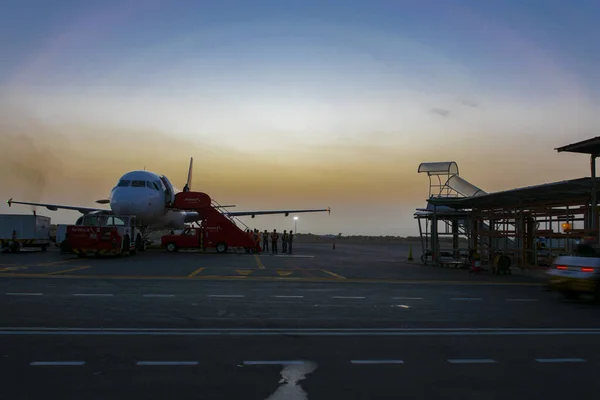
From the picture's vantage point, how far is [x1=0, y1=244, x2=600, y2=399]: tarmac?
574 centimetres

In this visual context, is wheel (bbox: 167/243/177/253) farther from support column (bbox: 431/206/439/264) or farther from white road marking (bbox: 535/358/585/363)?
white road marking (bbox: 535/358/585/363)

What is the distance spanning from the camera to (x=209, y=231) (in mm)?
36000

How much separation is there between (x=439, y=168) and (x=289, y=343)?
23057 millimetres

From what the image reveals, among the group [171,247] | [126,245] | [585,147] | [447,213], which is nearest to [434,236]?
[447,213]

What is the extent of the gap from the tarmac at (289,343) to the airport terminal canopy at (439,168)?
14718mm

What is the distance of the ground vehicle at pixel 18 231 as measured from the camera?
111ft

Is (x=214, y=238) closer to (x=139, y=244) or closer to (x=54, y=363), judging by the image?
(x=139, y=244)

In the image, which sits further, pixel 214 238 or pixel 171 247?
pixel 171 247

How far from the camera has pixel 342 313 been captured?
1097 cm

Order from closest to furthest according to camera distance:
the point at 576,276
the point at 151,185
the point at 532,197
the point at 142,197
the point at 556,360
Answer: the point at 556,360 < the point at 576,276 < the point at 532,197 < the point at 142,197 < the point at 151,185

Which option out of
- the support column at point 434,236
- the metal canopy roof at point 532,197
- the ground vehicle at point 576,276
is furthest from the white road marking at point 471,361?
the support column at point 434,236

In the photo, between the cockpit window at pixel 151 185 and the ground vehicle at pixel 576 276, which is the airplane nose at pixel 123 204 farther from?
the ground vehicle at pixel 576 276

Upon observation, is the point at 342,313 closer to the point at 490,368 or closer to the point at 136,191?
the point at 490,368

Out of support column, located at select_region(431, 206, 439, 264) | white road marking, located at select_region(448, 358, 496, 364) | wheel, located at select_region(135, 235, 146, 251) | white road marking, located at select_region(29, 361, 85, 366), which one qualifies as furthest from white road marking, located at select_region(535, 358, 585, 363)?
wheel, located at select_region(135, 235, 146, 251)
